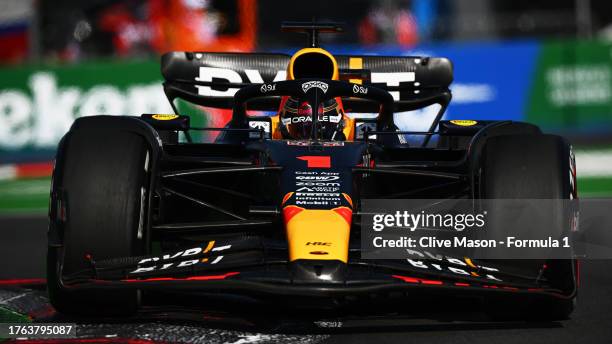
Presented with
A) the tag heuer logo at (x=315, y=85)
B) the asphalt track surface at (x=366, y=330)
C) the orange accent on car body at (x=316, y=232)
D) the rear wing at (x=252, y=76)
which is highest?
the rear wing at (x=252, y=76)

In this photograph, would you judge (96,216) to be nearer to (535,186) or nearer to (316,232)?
(316,232)

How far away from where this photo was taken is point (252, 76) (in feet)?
28.5

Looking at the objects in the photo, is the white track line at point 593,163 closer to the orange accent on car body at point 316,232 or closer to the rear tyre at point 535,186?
the rear tyre at point 535,186

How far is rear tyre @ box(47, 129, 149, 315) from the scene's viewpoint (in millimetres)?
5379

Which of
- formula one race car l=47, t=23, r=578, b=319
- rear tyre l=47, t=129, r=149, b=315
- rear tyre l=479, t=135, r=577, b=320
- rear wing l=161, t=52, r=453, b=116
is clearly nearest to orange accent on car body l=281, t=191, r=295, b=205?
formula one race car l=47, t=23, r=578, b=319

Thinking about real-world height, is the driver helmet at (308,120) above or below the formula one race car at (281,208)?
above

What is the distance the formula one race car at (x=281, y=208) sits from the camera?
5012mm

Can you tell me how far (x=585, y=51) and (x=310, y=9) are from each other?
8231 mm

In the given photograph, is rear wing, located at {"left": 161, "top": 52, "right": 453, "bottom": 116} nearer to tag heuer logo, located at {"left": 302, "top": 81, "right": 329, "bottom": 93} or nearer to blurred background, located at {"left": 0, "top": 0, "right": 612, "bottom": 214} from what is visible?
tag heuer logo, located at {"left": 302, "top": 81, "right": 329, "bottom": 93}

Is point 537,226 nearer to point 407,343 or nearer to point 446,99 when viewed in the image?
point 407,343

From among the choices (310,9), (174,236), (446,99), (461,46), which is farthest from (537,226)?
(310,9)

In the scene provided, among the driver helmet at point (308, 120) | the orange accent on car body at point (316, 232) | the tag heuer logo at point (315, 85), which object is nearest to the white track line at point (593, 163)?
the driver helmet at point (308, 120)

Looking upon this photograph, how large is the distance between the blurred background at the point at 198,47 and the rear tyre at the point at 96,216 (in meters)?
7.84

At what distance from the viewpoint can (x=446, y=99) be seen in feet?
28.2
